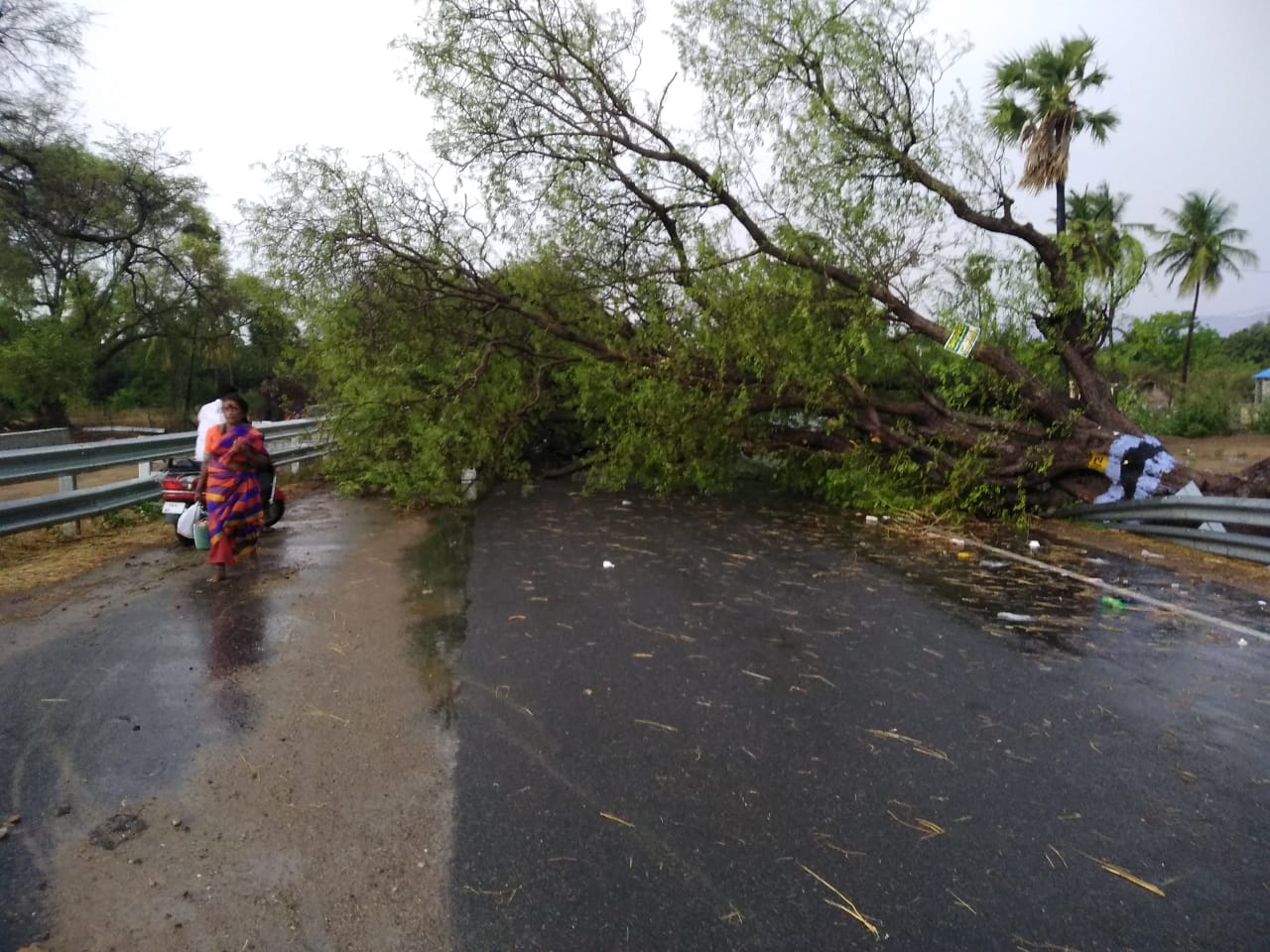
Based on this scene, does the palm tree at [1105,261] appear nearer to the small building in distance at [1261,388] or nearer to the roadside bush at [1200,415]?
the roadside bush at [1200,415]

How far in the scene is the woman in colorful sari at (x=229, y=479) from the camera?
8.11 m

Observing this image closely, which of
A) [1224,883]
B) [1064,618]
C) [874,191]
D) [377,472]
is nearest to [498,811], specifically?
Result: [1224,883]

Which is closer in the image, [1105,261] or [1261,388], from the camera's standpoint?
[1105,261]

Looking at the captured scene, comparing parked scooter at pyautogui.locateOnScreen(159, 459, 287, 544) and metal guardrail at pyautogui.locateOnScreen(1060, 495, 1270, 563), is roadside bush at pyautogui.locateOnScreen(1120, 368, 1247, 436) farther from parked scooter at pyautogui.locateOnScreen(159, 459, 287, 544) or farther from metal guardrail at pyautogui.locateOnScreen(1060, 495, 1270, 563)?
parked scooter at pyautogui.locateOnScreen(159, 459, 287, 544)

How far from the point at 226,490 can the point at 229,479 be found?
0.32 feet

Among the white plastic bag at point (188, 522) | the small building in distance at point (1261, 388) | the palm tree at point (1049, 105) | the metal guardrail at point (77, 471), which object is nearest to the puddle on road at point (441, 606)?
the white plastic bag at point (188, 522)

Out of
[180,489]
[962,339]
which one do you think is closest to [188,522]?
[180,489]

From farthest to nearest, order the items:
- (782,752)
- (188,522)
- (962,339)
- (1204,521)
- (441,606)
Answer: (962,339)
(1204,521)
(188,522)
(441,606)
(782,752)

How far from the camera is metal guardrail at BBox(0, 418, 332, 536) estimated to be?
8.62 meters

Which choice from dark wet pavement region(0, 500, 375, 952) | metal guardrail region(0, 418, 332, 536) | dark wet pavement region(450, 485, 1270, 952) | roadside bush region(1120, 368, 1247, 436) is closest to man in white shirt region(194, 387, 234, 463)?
dark wet pavement region(0, 500, 375, 952)

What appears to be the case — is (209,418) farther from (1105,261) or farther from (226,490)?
(1105,261)

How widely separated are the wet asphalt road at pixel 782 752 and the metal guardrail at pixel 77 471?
4.33 feet

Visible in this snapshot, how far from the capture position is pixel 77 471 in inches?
384

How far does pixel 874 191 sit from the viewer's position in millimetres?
14250
